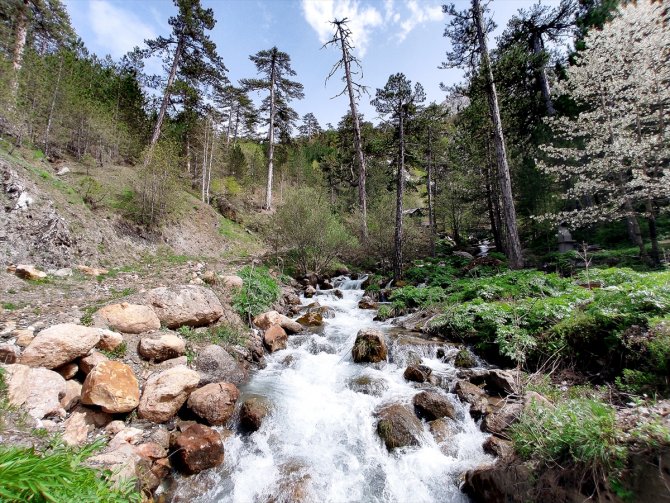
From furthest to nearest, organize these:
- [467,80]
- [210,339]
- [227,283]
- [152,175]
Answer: [152,175] → [467,80] → [227,283] → [210,339]

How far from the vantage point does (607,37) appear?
31.6 feet

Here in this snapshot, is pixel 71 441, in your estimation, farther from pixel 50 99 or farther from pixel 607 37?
pixel 50 99

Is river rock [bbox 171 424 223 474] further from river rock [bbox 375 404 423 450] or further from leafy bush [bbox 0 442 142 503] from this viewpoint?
river rock [bbox 375 404 423 450]

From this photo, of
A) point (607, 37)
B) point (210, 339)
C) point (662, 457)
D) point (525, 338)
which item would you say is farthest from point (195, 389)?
point (607, 37)

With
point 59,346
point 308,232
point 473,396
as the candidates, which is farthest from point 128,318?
point 308,232

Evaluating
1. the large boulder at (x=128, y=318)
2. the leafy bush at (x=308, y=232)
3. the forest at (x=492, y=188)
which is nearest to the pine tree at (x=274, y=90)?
the forest at (x=492, y=188)

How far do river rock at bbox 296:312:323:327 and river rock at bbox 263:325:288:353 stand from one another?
1195mm

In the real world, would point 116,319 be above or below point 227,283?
below

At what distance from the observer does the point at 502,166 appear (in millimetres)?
11289

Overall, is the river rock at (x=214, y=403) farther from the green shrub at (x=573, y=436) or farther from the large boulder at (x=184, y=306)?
the green shrub at (x=573, y=436)

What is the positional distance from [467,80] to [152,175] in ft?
49.8

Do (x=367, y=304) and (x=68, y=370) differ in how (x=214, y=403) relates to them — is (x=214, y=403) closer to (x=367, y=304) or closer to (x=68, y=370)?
(x=68, y=370)

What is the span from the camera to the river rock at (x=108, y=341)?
199 inches

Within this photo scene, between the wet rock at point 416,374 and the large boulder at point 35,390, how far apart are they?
5.58m
